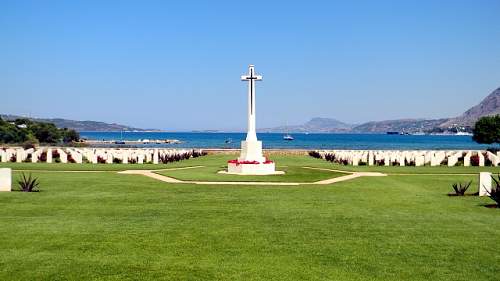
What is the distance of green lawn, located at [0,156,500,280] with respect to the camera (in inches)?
331

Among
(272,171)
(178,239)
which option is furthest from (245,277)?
(272,171)

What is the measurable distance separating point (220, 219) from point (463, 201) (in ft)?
24.6

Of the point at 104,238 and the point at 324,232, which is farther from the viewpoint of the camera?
the point at 324,232

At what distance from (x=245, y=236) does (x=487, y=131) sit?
181 feet

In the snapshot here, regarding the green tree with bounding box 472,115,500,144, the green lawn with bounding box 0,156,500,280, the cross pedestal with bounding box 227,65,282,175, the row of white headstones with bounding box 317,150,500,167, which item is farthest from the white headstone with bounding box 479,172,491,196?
the green tree with bounding box 472,115,500,144

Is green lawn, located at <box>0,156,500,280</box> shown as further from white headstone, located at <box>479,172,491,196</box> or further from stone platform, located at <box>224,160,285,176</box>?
stone platform, located at <box>224,160,285,176</box>

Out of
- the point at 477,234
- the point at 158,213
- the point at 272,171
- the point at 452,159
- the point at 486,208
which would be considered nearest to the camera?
the point at 477,234

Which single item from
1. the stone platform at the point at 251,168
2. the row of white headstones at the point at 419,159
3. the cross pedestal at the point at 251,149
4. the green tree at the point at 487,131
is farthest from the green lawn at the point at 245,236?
the green tree at the point at 487,131

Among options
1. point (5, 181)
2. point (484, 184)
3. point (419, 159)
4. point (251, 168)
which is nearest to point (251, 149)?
point (251, 168)

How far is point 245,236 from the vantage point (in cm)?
1083

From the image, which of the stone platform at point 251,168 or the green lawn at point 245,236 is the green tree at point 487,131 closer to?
the stone platform at point 251,168

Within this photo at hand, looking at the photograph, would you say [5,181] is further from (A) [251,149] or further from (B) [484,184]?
(B) [484,184]

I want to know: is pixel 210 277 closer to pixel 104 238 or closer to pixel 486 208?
pixel 104 238

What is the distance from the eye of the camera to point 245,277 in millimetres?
8031
